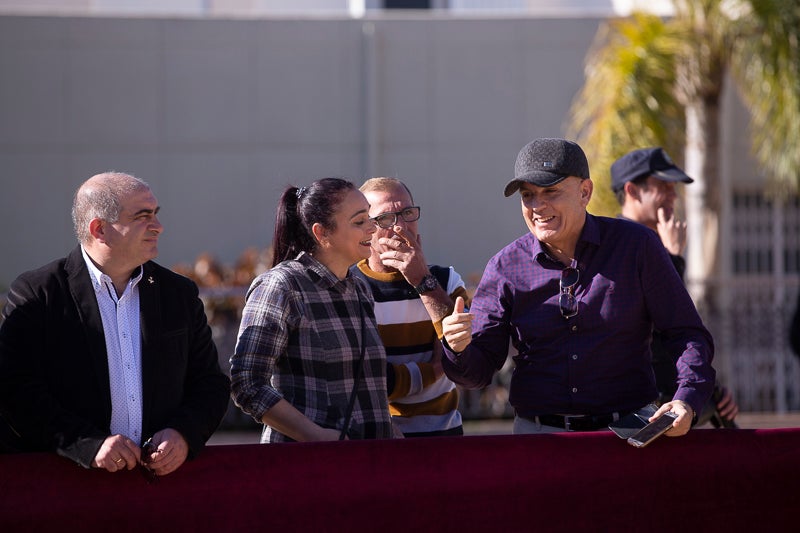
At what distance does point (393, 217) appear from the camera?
13.8ft

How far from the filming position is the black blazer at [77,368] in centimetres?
321

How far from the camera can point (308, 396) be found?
369cm

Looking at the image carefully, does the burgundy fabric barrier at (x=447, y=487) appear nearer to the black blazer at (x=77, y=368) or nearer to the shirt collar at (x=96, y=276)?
the black blazer at (x=77, y=368)

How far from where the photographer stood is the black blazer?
321 cm

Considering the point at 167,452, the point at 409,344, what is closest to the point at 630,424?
the point at 409,344

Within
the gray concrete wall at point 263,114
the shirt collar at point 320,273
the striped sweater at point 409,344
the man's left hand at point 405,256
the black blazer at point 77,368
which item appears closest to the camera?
the black blazer at point 77,368

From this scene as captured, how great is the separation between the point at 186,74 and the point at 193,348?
9761 millimetres

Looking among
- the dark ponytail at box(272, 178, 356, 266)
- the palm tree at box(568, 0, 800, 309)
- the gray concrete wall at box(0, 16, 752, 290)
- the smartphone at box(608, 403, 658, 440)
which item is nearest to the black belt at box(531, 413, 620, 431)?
the smartphone at box(608, 403, 658, 440)

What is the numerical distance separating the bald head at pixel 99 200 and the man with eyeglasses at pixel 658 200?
7.82 feet

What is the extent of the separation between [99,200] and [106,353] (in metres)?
0.48

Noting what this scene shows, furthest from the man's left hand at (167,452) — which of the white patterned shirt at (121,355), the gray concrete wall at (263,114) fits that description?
the gray concrete wall at (263,114)

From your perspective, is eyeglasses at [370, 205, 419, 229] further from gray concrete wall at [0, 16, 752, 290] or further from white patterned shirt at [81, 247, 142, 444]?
gray concrete wall at [0, 16, 752, 290]

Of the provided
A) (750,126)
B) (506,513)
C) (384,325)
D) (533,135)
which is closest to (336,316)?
(384,325)

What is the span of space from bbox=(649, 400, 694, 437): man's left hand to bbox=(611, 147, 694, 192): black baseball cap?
5.75 feet
